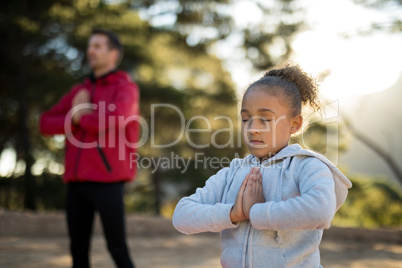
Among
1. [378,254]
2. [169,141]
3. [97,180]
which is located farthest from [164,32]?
[97,180]

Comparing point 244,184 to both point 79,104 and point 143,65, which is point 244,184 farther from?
point 143,65

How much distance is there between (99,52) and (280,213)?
85.1 inches

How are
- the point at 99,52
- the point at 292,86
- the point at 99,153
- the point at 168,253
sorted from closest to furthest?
the point at 292,86
the point at 99,153
the point at 99,52
the point at 168,253

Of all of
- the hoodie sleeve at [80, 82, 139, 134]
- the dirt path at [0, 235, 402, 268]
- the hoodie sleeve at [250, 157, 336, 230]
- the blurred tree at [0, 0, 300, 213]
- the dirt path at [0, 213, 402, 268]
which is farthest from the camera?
the blurred tree at [0, 0, 300, 213]

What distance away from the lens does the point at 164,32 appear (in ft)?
34.9

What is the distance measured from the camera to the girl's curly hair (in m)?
1.60

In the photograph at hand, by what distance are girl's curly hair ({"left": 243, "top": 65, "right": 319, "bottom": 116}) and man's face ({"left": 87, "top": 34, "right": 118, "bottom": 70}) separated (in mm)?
1666

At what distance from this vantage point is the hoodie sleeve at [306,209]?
1.28m

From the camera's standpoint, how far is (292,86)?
164 cm

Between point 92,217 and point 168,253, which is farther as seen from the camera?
point 168,253

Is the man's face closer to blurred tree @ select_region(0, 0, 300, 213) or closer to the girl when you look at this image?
the girl

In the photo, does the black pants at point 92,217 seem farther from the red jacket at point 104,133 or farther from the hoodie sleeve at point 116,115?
the hoodie sleeve at point 116,115

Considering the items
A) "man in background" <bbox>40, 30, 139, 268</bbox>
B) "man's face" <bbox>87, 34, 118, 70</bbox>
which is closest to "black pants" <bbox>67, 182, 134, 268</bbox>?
"man in background" <bbox>40, 30, 139, 268</bbox>

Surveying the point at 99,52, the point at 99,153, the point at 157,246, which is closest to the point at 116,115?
the point at 99,153
